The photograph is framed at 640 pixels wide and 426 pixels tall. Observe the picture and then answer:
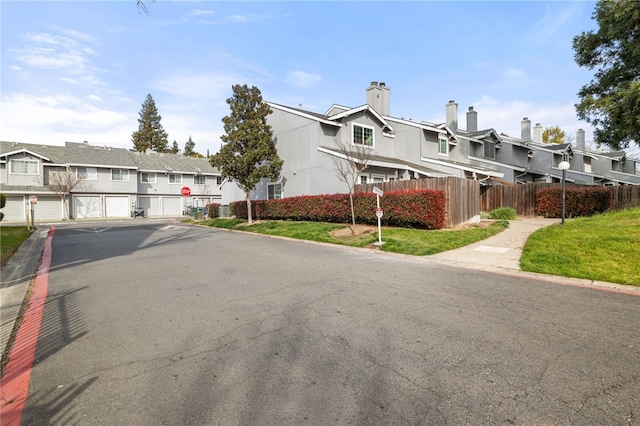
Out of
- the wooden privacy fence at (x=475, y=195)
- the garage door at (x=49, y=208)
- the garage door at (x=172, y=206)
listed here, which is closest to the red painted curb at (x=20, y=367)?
the wooden privacy fence at (x=475, y=195)

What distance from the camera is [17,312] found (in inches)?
209

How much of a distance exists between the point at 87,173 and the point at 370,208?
120 feet

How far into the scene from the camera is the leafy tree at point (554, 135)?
2071 inches

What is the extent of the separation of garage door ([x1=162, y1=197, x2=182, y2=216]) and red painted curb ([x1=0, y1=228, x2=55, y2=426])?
4214 cm

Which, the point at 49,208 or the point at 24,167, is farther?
the point at 49,208

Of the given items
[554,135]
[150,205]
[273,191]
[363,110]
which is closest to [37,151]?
[150,205]

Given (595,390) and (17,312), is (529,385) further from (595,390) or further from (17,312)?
(17,312)

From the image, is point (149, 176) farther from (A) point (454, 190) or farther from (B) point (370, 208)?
(A) point (454, 190)

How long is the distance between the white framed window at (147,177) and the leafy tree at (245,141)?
1069 inches

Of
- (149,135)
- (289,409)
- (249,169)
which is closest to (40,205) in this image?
(249,169)

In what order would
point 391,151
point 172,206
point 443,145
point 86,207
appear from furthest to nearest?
point 172,206 → point 86,207 → point 443,145 → point 391,151

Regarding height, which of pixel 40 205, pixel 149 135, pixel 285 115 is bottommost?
pixel 40 205

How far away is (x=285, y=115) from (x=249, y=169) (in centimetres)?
531

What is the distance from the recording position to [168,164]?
46.3 metres
